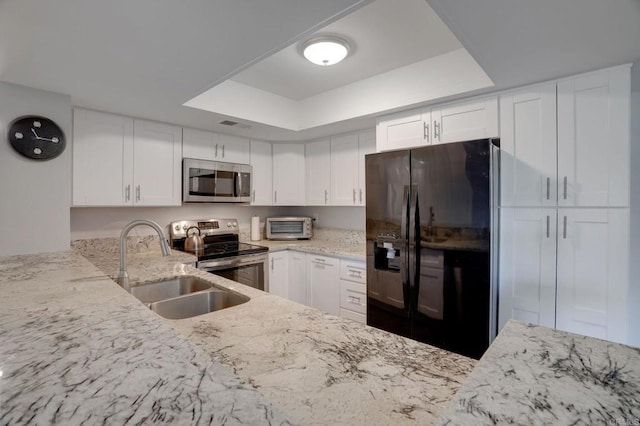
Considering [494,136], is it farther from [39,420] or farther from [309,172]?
[39,420]

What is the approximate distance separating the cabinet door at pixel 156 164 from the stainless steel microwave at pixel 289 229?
3.84ft

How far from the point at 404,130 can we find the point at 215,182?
1.96 m

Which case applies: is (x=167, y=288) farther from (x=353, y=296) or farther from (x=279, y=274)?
(x=353, y=296)

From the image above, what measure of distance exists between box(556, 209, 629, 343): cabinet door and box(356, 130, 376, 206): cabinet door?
5.52 ft

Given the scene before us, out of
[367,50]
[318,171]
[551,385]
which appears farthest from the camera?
[318,171]

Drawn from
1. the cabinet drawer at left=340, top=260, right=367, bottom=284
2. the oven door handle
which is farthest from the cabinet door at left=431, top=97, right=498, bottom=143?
the oven door handle

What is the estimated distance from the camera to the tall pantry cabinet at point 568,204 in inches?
67.3

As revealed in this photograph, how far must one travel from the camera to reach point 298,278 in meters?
3.37

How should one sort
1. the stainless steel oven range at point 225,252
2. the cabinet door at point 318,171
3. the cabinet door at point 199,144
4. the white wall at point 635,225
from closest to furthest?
the white wall at point 635,225 < the stainless steel oven range at point 225,252 < the cabinet door at point 199,144 < the cabinet door at point 318,171

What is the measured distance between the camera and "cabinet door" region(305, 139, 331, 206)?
3.52 m

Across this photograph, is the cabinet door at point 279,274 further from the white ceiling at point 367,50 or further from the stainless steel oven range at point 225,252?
the white ceiling at point 367,50

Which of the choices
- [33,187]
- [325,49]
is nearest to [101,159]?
[33,187]

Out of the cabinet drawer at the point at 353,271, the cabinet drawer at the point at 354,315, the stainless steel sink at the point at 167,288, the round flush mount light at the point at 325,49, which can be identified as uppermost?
the round flush mount light at the point at 325,49

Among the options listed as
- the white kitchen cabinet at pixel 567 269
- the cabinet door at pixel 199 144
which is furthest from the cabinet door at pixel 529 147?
the cabinet door at pixel 199 144
